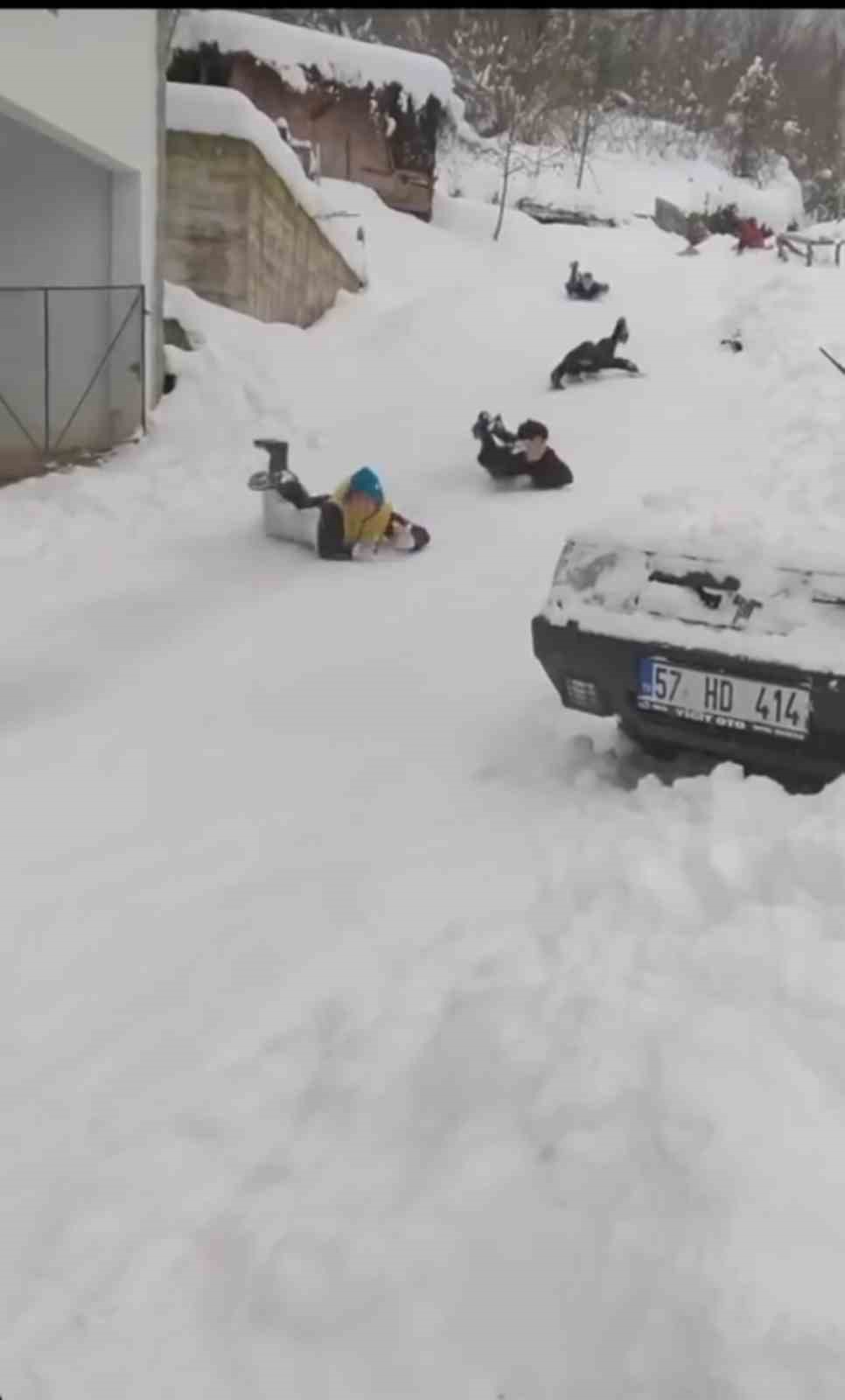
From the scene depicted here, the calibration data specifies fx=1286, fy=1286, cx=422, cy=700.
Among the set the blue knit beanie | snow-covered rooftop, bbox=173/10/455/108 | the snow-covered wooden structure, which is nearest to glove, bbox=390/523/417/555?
the blue knit beanie

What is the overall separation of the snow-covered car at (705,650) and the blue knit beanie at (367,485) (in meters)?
4.55

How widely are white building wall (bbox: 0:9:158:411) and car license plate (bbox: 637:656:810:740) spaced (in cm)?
721

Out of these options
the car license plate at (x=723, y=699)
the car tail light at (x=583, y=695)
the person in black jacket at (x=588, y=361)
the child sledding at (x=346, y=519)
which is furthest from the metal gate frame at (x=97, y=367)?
the car license plate at (x=723, y=699)

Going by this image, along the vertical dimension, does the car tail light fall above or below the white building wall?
below

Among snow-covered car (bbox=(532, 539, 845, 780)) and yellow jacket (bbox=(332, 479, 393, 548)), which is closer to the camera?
snow-covered car (bbox=(532, 539, 845, 780))

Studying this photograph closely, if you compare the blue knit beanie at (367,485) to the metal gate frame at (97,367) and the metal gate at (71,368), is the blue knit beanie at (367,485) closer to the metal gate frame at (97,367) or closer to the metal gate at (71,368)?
the metal gate at (71,368)

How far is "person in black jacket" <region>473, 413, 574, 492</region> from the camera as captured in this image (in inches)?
416

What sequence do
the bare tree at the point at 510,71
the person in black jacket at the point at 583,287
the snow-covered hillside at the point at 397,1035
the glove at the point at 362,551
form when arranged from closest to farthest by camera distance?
the snow-covered hillside at the point at 397,1035, the glove at the point at 362,551, the person in black jacket at the point at 583,287, the bare tree at the point at 510,71

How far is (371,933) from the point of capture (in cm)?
353

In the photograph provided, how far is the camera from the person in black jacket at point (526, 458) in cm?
1055

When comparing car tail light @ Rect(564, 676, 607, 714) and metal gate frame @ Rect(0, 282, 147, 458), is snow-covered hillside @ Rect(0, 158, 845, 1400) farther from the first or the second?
metal gate frame @ Rect(0, 282, 147, 458)

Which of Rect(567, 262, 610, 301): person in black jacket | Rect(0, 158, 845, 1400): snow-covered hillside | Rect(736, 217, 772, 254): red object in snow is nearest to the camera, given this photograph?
Rect(0, 158, 845, 1400): snow-covered hillside

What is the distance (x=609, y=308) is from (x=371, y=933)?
18.9 meters

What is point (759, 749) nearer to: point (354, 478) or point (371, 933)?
point (371, 933)
